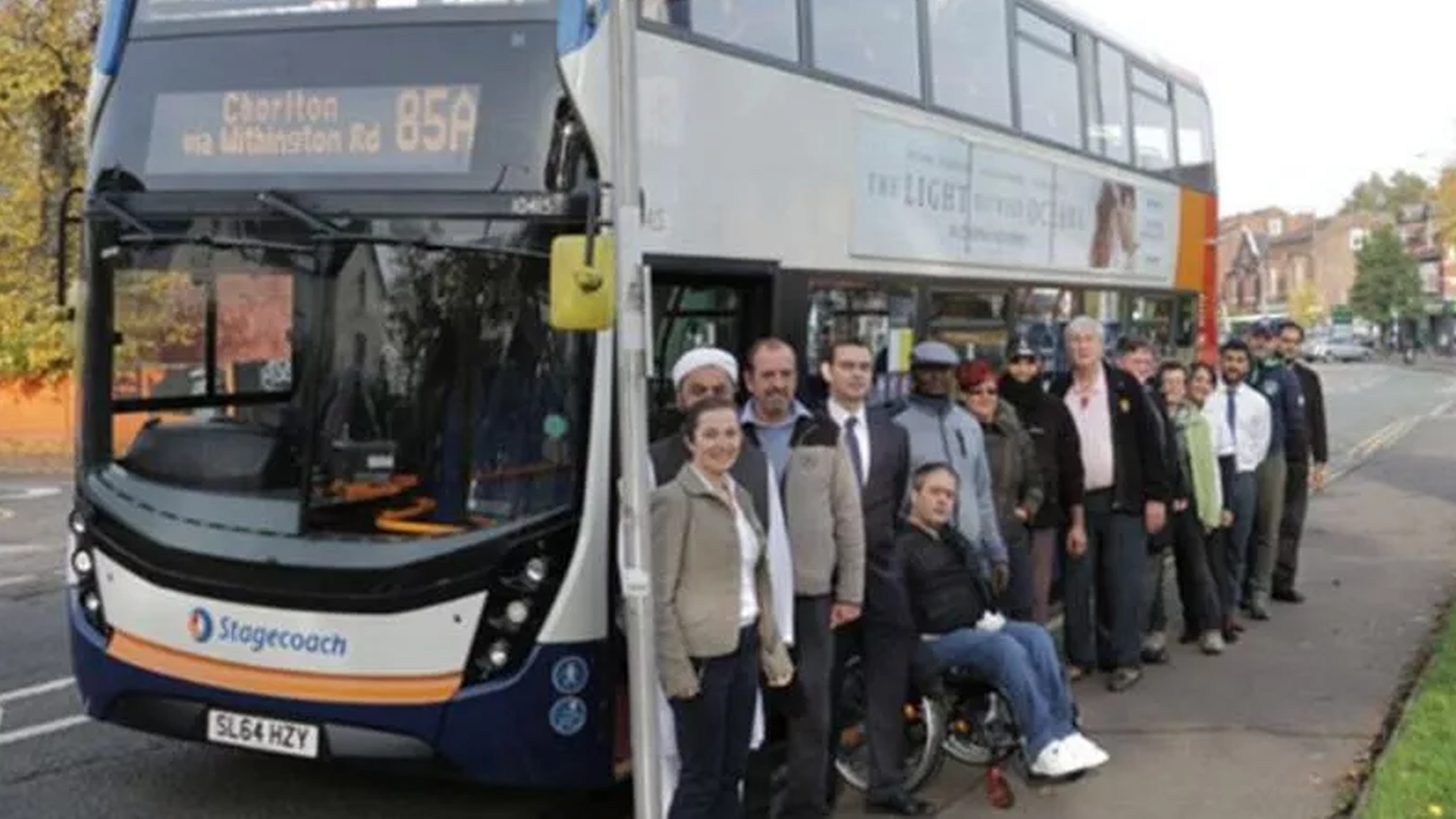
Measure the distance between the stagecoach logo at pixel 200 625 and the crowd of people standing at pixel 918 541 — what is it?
Result: 176cm

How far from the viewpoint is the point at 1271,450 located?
34.3 ft

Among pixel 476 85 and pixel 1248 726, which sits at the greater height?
pixel 476 85

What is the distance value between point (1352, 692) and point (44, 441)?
21981 mm

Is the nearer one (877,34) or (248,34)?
(248,34)

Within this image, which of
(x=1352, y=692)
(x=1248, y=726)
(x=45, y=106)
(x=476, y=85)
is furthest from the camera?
(x=45, y=106)

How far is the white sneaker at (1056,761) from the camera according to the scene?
20.8 feet

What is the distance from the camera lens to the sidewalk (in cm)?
639

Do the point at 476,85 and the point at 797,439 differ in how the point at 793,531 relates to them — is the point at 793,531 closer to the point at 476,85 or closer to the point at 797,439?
the point at 797,439

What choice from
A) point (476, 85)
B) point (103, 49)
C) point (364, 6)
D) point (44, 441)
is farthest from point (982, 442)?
point (44, 441)

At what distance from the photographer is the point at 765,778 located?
5855 millimetres

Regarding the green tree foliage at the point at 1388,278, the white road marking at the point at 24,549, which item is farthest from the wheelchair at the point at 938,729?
the green tree foliage at the point at 1388,278

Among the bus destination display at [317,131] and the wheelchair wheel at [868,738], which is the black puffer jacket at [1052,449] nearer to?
the wheelchair wheel at [868,738]

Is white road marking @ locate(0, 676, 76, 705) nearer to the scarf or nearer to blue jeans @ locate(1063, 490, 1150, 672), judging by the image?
blue jeans @ locate(1063, 490, 1150, 672)

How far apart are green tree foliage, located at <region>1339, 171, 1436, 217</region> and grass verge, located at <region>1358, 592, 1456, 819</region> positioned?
4640 inches
